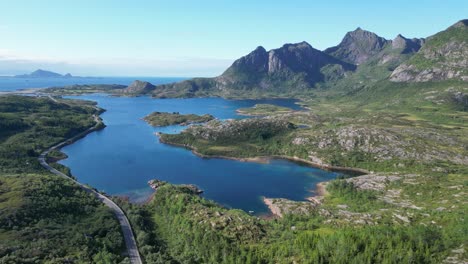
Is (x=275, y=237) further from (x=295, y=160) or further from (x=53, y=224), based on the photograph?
(x=295, y=160)

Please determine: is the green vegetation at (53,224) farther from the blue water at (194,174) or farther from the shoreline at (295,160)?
the shoreline at (295,160)

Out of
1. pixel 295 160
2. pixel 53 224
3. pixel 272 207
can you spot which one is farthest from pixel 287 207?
pixel 295 160

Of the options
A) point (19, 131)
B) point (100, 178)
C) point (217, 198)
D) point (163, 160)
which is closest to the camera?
point (217, 198)

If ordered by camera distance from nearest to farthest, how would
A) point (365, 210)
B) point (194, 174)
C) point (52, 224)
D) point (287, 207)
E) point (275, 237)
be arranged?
1. point (275, 237)
2. point (52, 224)
3. point (365, 210)
4. point (287, 207)
5. point (194, 174)

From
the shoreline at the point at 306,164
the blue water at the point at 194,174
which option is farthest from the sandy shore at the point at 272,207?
the blue water at the point at 194,174

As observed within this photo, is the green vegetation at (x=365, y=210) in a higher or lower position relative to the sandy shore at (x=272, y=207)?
higher

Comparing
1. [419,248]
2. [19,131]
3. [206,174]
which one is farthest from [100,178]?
[419,248]

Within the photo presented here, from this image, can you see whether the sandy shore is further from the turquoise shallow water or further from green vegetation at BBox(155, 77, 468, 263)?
green vegetation at BBox(155, 77, 468, 263)

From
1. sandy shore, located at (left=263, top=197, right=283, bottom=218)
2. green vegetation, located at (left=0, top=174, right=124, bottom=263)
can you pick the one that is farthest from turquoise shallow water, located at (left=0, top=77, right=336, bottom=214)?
green vegetation, located at (left=0, top=174, right=124, bottom=263)

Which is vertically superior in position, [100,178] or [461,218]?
[461,218]

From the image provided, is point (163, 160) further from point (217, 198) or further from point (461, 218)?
point (461, 218)

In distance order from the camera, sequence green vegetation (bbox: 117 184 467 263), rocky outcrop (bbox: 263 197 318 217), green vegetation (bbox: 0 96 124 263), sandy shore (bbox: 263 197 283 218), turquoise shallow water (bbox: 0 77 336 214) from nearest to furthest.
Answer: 1. green vegetation (bbox: 117 184 467 263)
2. green vegetation (bbox: 0 96 124 263)
3. rocky outcrop (bbox: 263 197 318 217)
4. sandy shore (bbox: 263 197 283 218)
5. turquoise shallow water (bbox: 0 77 336 214)
